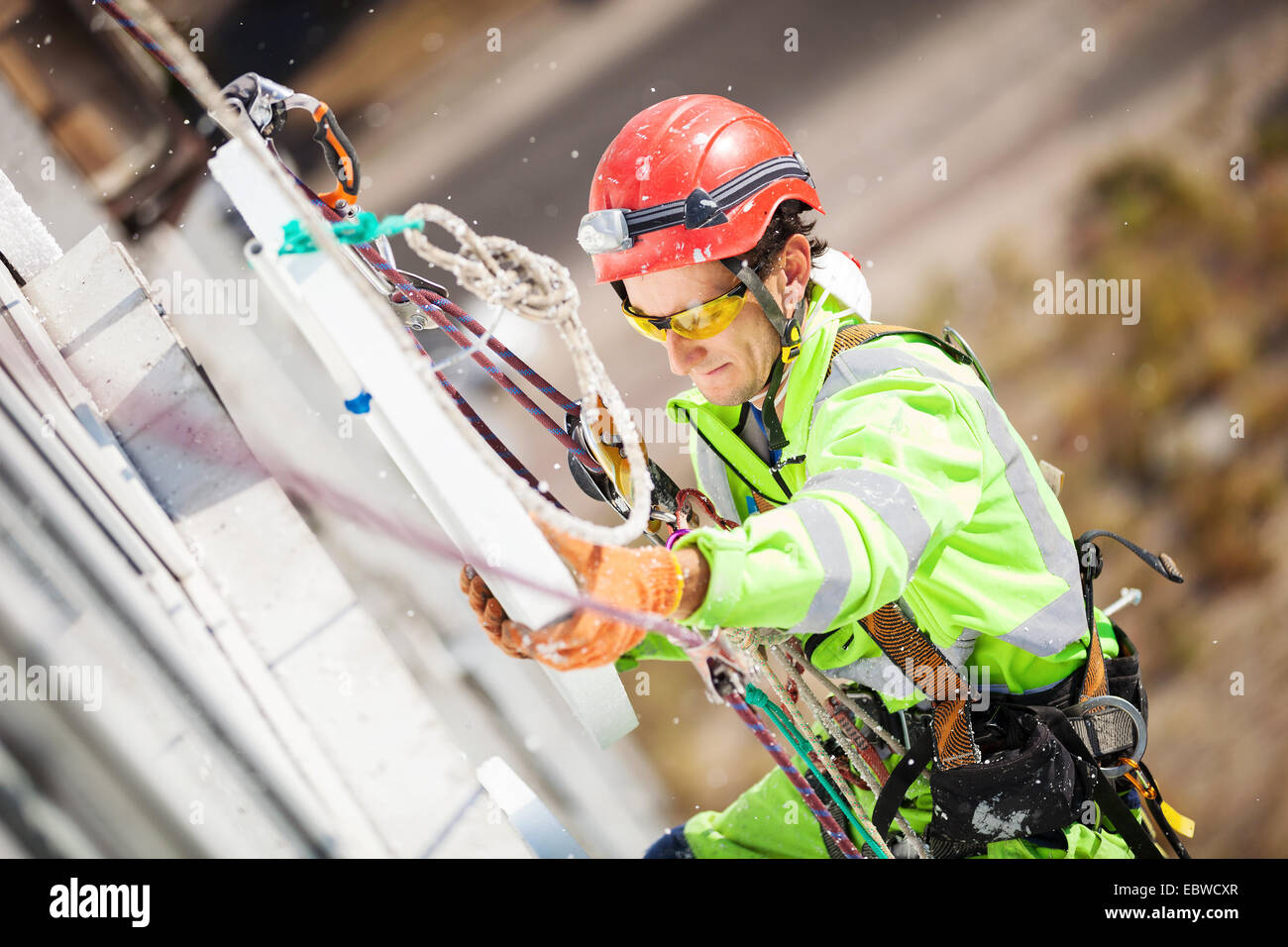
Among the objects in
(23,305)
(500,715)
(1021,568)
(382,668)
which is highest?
(23,305)

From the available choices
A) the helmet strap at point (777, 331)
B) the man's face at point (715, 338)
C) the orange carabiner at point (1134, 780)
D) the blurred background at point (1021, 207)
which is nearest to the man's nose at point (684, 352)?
the man's face at point (715, 338)

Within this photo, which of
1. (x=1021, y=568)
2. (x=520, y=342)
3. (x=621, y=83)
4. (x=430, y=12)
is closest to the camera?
(x=1021, y=568)

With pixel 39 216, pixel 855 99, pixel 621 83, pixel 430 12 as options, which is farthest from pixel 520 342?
pixel 855 99

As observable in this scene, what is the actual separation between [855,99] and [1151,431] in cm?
219

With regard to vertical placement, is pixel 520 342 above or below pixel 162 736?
above

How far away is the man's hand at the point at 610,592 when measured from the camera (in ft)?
2.91

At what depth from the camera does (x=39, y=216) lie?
2006 millimetres

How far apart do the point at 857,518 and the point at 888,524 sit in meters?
0.05

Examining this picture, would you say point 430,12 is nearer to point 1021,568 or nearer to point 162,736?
point 162,736

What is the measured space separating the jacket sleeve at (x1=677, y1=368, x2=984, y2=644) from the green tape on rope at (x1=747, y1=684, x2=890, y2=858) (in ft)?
1.71

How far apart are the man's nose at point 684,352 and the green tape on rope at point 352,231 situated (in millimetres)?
499

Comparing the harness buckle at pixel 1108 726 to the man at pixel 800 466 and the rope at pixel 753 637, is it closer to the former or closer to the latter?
the man at pixel 800 466

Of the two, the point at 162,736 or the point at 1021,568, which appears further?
the point at 162,736
